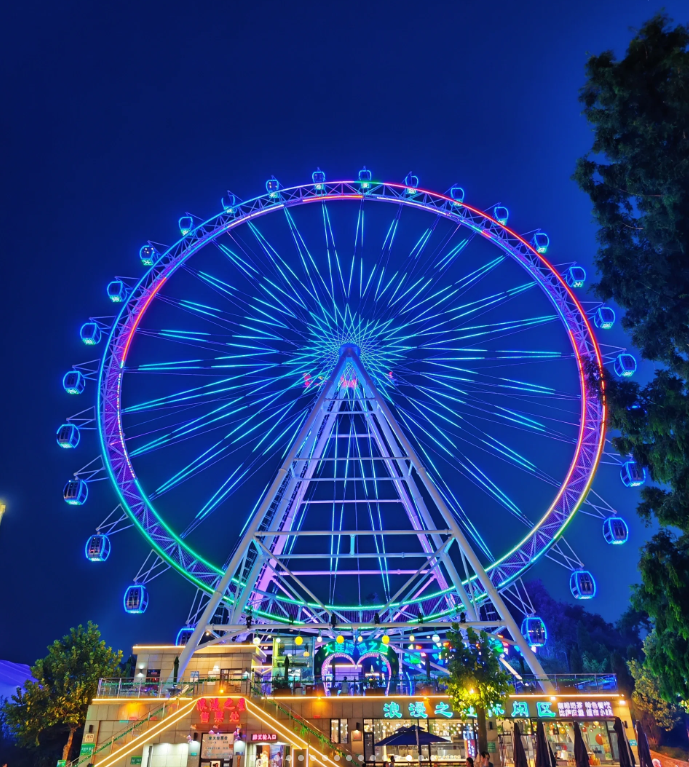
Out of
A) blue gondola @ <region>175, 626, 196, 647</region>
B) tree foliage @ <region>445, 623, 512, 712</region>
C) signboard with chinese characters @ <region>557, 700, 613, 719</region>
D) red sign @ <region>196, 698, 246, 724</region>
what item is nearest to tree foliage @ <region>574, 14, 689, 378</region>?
tree foliage @ <region>445, 623, 512, 712</region>

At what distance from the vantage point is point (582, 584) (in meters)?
28.8

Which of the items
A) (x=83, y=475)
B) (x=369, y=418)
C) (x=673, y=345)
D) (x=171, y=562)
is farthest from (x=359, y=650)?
(x=673, y=345)

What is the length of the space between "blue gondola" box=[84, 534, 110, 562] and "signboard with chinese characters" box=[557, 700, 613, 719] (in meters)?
21.5

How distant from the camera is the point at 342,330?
96.2 feet

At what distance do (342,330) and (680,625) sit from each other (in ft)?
60.1

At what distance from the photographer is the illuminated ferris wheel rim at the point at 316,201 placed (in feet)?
96.8

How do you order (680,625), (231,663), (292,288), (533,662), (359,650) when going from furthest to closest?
(359,650), (231,663), (292,288), (533,662), (680,625)

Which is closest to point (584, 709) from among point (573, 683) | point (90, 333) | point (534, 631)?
point (573, 683)

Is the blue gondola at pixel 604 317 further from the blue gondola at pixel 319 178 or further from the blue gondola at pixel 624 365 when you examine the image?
the blue gondola at pixel 319 178

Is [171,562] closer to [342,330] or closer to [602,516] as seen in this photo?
[342,330]

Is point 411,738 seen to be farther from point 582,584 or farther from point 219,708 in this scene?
point 582,584

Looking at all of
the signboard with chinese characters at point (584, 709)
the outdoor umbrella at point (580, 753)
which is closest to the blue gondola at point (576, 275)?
the signboard with chinese characters at point (584, 709)

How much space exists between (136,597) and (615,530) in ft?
74.0

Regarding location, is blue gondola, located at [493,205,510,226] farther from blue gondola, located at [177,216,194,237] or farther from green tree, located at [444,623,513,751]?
green tree, located at [444,623,513,751]
